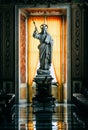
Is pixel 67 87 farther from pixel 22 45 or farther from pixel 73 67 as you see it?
pixel 22 45

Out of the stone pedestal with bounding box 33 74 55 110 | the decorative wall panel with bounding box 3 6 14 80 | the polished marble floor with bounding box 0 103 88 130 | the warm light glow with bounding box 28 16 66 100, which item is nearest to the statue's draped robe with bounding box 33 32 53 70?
the stone pedestal with bounding box 33 74 55 110

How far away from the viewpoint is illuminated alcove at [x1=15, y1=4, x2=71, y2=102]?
68.4 ft

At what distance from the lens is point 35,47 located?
22125 millimetres

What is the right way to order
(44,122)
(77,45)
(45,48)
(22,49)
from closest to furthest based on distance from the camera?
(44,122) → (45,48) → (77,45) → (22,49)

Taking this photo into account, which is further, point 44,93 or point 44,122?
point 44,93

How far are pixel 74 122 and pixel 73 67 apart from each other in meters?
8.23

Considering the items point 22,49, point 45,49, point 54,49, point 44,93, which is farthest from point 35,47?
point 44,93

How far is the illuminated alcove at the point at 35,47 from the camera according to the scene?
2086 cm

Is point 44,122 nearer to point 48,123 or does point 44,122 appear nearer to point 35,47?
point 48,123

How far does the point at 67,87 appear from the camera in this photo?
66.5 feet

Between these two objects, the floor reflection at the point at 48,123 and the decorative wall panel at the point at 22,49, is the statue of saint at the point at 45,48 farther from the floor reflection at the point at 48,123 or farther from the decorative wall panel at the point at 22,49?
the floor reflection at the point at 48,123

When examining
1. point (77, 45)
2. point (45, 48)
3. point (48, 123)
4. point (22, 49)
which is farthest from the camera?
point (22, 49)

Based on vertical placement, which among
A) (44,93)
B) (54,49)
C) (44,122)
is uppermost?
(54,49)

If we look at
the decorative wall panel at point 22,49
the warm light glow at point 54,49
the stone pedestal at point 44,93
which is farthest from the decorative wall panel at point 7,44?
the stone pedestal at point 44,93
